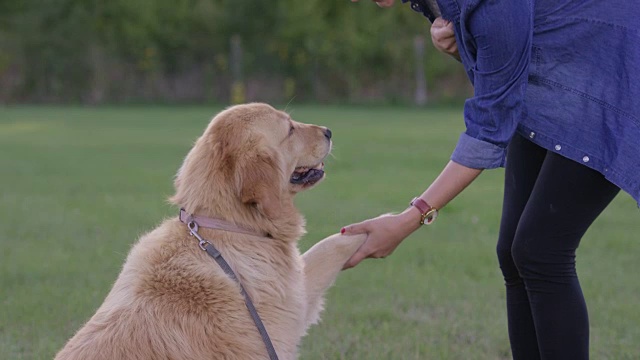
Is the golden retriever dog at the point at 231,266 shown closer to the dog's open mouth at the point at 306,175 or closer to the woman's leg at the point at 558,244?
the dog's open mouth at the point at 306,175

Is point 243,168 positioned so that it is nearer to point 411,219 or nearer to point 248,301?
point 248,301

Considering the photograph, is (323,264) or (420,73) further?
(420,73)

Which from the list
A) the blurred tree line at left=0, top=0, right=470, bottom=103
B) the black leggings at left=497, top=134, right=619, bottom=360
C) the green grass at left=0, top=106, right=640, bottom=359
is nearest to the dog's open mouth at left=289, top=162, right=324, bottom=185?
the black leggings at left=497, top=134, right=619, bottom=360

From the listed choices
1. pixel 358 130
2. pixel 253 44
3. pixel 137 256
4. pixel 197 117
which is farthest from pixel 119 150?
pixel 253 44

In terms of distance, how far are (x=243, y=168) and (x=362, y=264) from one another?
366 cm

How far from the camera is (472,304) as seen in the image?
580 centimetres

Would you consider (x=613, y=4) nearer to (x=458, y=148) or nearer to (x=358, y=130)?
(x=458, y=148)

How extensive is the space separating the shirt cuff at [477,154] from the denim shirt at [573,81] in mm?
41

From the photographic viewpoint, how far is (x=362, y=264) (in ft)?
23.1

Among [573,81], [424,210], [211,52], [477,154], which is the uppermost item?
[573,81]

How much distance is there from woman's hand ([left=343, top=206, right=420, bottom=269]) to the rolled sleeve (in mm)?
306

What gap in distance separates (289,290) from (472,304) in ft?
8.21

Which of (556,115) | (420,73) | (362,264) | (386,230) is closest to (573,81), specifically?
(556,115)

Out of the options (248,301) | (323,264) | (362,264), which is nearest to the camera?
(248,301)
